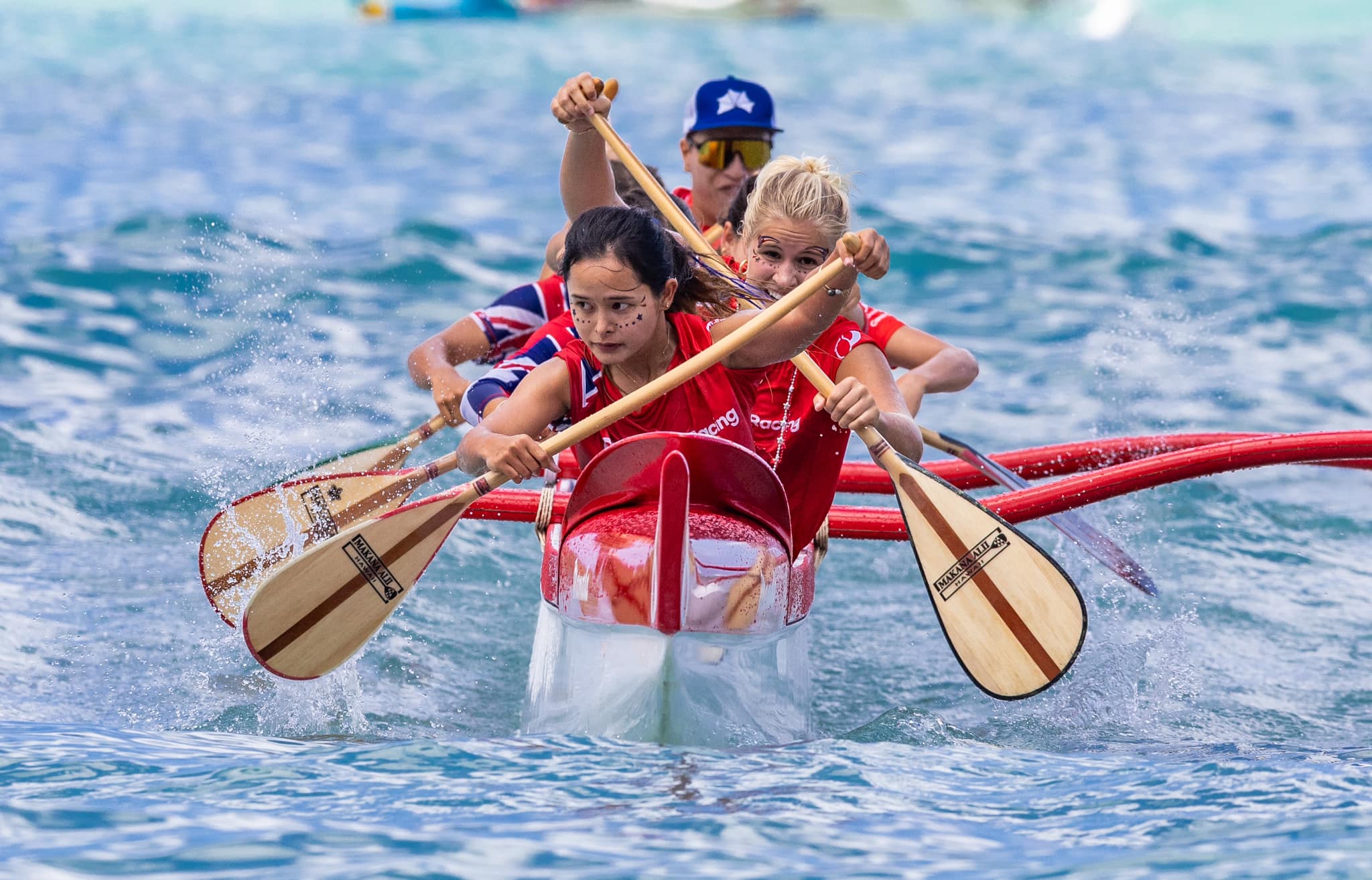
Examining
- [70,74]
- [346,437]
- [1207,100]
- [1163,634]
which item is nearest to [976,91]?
[1207,100]

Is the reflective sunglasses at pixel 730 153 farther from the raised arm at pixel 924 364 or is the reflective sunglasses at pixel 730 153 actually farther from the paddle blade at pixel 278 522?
the paddle blade at pixel 278 522

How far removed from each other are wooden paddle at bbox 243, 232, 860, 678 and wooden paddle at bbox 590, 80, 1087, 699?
0.57 metres

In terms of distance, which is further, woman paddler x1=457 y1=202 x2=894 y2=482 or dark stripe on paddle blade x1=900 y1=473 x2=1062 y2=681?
dark stripe on paddle blade x1=900 y1=473 x2=1062 y2=681

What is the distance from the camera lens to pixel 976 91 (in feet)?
67.7

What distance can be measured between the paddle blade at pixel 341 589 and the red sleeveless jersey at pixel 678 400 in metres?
0.38

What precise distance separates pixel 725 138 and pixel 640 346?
177 cm

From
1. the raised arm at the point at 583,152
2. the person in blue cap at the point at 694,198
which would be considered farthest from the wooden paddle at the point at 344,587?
the person in blue cap at the point at 694,198

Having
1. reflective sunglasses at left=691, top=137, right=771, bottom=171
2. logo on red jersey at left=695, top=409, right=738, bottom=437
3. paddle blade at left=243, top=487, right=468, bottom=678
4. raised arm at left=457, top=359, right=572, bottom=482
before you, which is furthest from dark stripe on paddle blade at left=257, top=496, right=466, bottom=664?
reflective sunglasses at left=691, top=137, right=771, bottom=171

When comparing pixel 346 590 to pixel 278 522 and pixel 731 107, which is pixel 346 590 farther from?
pixel 731 107

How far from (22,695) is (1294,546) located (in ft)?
13.4

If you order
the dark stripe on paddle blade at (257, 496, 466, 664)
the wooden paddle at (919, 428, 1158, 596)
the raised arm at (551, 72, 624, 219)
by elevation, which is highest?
the raised arm at (551, 72, 624, 219)

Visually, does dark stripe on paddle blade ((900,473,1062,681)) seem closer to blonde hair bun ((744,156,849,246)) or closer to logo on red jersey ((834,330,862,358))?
logo on red jersey ((834,330,862,358))

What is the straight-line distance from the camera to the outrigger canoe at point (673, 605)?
111 inches

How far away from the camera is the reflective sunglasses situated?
463 cm
